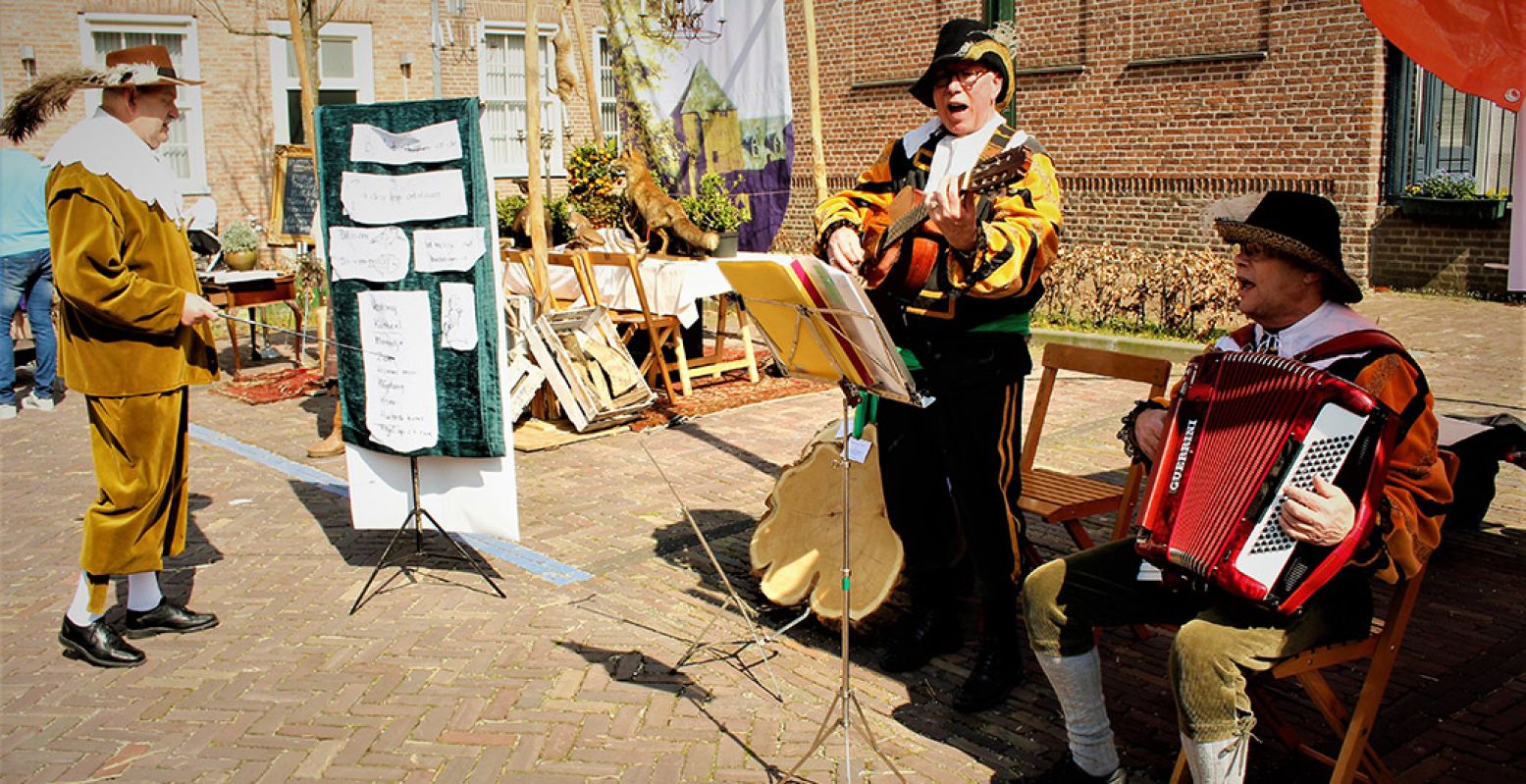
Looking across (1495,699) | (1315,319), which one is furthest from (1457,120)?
(1315,319)

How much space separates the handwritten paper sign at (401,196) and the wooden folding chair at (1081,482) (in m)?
2.56

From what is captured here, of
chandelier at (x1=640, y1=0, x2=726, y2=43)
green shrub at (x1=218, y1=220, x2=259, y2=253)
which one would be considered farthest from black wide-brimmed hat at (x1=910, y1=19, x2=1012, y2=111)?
green shrub at (x1=218, y1=220, x2=259, y2=253)

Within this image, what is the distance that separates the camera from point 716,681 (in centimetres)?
452

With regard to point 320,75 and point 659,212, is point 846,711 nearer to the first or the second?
point 659,212

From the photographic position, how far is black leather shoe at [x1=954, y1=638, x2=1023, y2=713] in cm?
424

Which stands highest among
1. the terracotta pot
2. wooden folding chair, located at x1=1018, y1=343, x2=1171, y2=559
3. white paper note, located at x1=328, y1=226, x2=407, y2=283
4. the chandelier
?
the chandelier

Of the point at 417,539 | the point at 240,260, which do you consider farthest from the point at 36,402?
the point at 417,539

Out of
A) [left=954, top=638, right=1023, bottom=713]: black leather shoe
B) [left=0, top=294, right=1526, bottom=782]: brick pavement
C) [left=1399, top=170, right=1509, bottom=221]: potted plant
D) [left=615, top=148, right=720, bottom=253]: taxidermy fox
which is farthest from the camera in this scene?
[left=1399, top=170, right=1509, bottom=221]: potted plant

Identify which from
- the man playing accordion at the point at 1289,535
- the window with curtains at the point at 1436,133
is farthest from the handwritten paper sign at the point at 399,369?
the window with curtains at the point at 1436,133

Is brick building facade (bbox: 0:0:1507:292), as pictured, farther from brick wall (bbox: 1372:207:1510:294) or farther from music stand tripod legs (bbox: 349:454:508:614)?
music stand tripod legs (bbox: 349:454:508:614)

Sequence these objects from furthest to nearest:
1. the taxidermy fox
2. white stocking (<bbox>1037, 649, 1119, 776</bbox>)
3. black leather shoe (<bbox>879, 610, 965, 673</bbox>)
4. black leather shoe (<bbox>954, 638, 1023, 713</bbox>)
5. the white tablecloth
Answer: the taxidermy fox, the white tablecloth, black leather shoe (<bbox>879, 610, 965, 673</bbox>), black leather shoe (<bbox>954, 638, 1023, 713</bbox>), white stocking (<bbox>1037, 649, 1119, 776</bbox>)

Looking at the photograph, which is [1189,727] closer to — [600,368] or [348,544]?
[348,544]

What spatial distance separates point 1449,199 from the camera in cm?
1283

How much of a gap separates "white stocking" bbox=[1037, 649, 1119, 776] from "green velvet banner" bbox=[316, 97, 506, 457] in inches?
108
